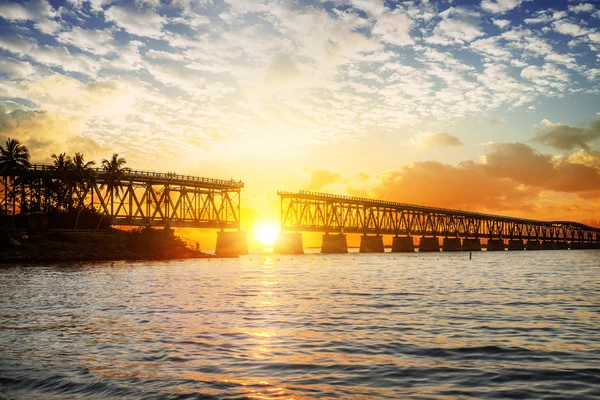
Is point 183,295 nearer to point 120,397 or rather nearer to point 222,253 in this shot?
point 120,397

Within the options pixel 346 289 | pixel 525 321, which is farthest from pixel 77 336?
pixel 346 289

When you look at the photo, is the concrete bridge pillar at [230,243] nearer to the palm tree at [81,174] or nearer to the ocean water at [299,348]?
the palm tree at [81,174]

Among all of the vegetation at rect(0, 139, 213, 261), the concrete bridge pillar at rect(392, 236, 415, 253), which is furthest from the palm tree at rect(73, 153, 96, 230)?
the concrete bridge pillar at rect(392, 236, 415, 253)

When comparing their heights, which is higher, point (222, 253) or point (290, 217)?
point (290, 217)

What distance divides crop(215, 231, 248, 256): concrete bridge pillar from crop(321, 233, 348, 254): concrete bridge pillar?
39.3 meters

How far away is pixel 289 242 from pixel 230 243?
2810cm

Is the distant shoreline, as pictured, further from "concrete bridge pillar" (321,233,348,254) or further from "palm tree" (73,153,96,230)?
"concrete bridge pillar" (321,233,348,254)

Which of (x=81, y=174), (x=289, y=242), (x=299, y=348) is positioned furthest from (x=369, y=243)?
(x=299, y=348)

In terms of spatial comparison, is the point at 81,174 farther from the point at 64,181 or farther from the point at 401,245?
the point at 401,245

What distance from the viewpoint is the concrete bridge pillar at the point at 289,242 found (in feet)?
488

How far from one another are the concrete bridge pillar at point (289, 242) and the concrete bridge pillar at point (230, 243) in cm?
2063

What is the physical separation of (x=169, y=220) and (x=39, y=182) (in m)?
26.8

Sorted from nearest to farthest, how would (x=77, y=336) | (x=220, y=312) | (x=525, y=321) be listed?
(x=77, y=336)
(x=525, y=321)
(x=220, y=312)

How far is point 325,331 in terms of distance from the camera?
17.2 meters
